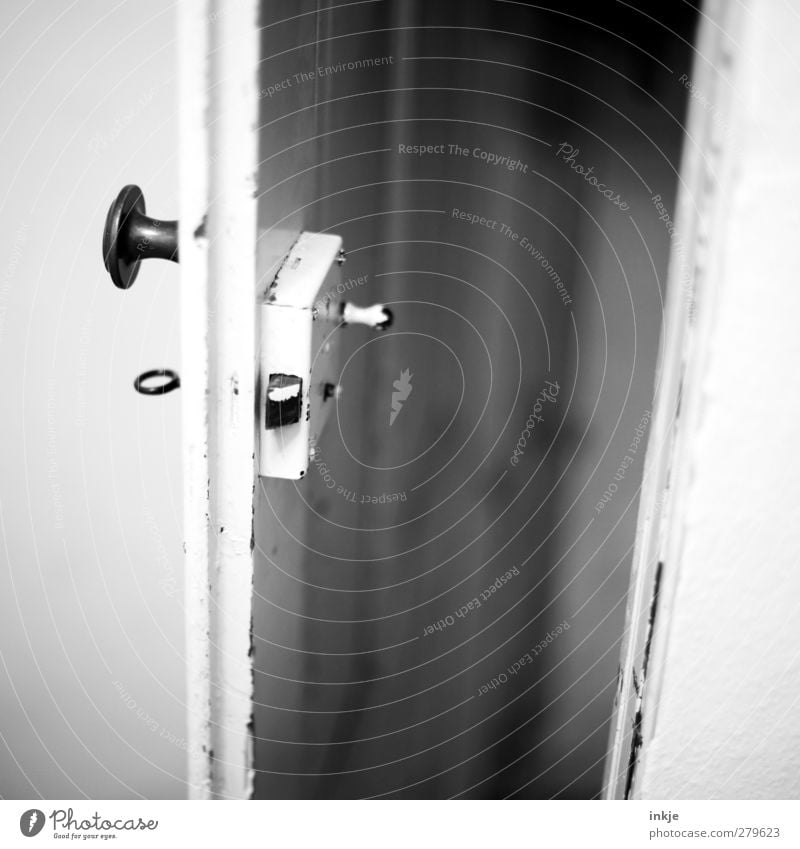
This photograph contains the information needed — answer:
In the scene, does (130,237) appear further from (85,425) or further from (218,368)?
(85,425)

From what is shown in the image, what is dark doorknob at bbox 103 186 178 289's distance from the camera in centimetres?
39

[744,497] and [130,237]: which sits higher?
[130,237]

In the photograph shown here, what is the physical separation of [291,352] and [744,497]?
23 centimetres

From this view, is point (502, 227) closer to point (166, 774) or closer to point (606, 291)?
point (606, 291)

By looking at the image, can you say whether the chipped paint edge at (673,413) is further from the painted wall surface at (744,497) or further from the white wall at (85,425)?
the white wall at (85,425)

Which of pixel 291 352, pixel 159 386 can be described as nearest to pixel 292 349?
pixel 291 352

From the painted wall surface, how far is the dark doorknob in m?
0.25

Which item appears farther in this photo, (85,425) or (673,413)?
(85,425)

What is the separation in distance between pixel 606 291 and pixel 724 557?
0.30 m

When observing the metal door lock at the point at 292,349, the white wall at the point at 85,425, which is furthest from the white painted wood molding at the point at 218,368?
the white wall at the point at 85,425

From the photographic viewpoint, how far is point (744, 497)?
415 mm

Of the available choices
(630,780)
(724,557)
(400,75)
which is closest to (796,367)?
(724,557)

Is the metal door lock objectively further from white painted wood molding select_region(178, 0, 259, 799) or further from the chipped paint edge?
the chipped paint edge

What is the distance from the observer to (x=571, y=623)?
775mm
